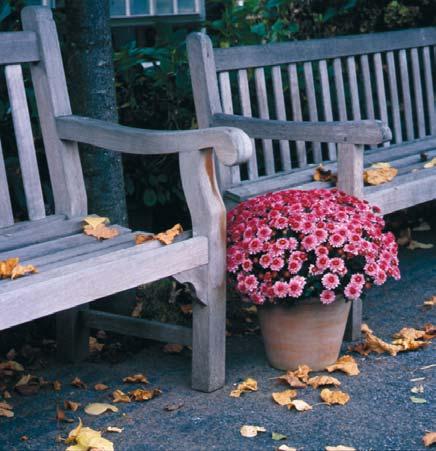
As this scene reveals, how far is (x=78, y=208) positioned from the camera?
3311mm

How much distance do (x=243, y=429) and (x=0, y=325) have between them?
0.80 metres

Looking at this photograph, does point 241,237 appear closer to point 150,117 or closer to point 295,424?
point 295,424

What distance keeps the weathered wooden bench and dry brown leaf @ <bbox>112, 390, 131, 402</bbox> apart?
77 centimetres

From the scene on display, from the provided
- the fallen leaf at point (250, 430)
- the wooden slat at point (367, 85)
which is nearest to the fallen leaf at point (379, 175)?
the wooden slat at point (367, 85)

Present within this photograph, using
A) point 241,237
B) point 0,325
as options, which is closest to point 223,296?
point 241,237

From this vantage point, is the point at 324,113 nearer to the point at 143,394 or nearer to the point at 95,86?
the point at 95,86

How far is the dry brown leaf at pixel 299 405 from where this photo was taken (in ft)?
9.78

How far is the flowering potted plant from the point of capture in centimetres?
307

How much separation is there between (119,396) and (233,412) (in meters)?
0.37

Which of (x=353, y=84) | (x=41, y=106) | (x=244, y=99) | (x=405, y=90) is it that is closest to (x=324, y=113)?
(x=353, y=84)

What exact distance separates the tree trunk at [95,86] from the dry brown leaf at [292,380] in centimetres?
93

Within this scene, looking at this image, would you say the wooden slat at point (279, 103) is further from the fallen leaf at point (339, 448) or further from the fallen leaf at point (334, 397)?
the fallen leaf at point (339, 448)

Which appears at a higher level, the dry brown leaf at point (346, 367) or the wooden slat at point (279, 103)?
the wooden slat at point (279, 103)

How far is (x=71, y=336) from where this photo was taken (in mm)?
3471
